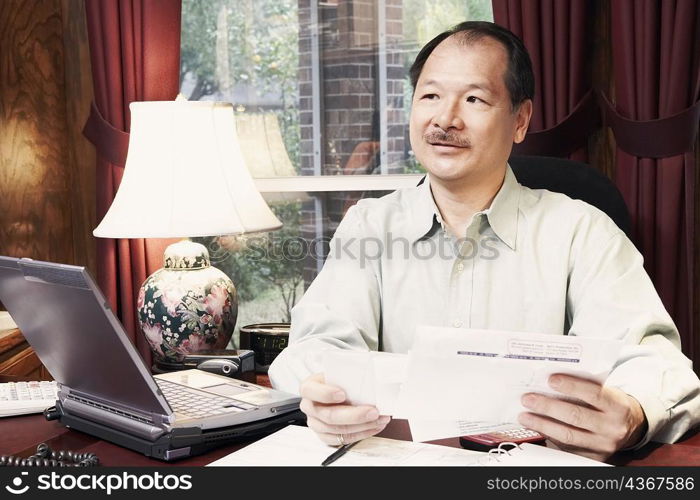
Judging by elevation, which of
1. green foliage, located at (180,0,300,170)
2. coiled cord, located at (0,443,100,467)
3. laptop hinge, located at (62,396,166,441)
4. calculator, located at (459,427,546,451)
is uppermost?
green foliage, located at (180,0,300,170)

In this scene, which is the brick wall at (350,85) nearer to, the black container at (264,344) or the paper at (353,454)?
the black container at (264,344)

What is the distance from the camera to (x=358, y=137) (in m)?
2.83

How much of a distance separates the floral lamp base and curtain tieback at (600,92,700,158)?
1.18 m

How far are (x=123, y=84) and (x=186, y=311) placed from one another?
1.09 m

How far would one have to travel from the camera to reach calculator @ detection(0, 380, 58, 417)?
1.41 meters

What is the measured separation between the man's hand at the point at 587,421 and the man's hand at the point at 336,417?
0.21 m

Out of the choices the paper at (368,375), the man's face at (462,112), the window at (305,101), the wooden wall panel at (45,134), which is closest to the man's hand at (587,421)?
the paper at (368,375)

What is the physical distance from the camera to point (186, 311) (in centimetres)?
193

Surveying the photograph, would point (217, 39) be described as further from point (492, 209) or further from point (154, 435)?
point (154, 435)

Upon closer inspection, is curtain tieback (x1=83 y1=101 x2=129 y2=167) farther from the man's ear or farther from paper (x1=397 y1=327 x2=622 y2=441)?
paper (x1=397 y1=327 x2=622 y2=441)

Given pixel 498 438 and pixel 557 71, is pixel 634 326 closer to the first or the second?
pixel 498 438

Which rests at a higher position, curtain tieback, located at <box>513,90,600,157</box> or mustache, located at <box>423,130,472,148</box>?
curtain tieback, located at <box>513,90,600,157</box>

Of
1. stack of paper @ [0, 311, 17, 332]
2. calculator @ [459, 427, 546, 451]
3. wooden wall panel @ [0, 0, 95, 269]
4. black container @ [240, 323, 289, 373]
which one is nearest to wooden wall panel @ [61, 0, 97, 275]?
wooden wall panel @ [0, 0, 95, 269]

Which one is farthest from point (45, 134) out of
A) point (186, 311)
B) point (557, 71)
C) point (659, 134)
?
point (659, 134)
